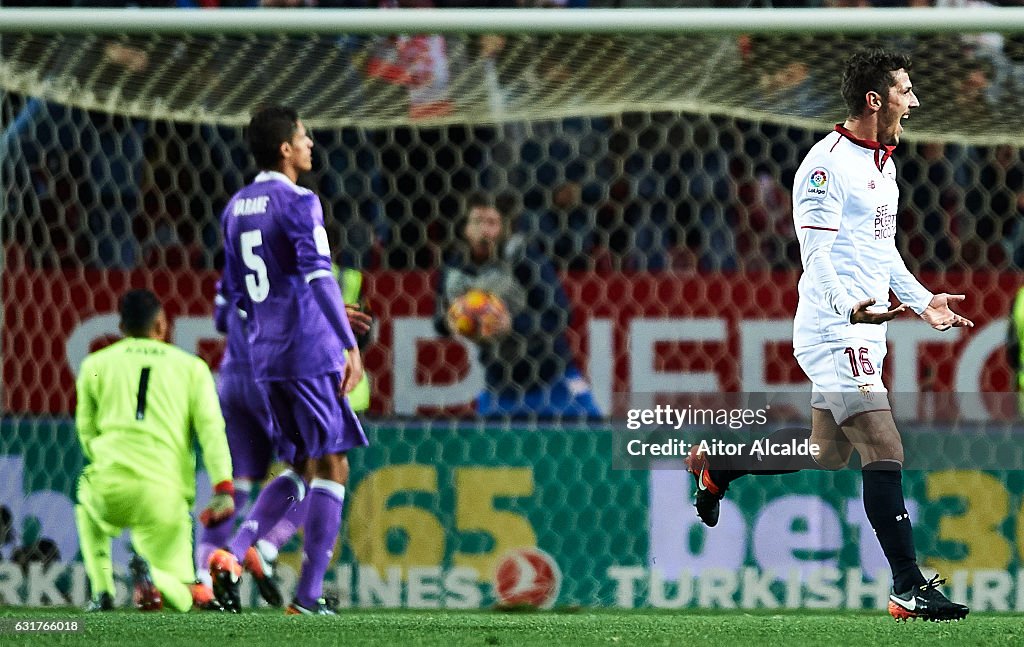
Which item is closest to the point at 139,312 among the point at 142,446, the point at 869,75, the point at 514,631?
the point at 142,446

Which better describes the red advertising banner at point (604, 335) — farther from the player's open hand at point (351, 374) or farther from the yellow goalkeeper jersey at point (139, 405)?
the player's open hand at point (351, 374)

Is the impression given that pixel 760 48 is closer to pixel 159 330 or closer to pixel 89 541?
pixel 159 330

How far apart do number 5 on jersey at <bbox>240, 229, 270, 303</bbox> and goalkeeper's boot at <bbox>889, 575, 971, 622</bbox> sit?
197 cm

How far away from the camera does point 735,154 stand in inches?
241

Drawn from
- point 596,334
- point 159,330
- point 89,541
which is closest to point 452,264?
point 596,334

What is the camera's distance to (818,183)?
3.59 meters

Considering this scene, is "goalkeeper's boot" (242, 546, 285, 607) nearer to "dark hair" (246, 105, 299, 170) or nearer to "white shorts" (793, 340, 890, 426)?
"dark hair" (246, 105, 299, 170)

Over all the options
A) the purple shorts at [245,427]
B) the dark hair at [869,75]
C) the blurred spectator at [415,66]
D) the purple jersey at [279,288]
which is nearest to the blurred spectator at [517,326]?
the blurred spectator at [415,66]

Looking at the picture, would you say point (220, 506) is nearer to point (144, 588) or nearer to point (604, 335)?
point (144, 588)

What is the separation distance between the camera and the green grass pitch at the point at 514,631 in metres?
3.70

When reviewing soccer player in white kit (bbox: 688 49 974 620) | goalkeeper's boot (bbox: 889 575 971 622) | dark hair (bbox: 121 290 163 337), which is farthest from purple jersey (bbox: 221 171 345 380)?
goalkeeper's boot (bbox: 889 575 971 622)

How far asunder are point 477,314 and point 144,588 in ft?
4.77

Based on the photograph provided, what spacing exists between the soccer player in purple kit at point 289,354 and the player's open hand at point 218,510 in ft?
1.24

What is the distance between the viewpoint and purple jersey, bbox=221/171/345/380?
4.62 m
